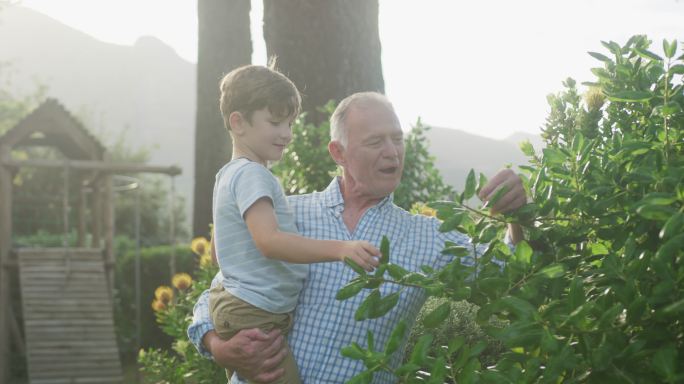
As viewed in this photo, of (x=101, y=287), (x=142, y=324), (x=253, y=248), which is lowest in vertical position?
(x=142, y=324)

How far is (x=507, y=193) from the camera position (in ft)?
7.84

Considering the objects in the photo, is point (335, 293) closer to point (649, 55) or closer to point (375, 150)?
point (375, 150)

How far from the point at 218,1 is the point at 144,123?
172m

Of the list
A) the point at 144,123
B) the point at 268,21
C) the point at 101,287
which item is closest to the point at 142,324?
the point at 101,287

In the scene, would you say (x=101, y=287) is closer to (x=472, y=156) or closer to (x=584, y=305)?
(x=584, y=305)

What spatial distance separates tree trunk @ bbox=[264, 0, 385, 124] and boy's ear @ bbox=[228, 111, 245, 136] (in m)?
3.86

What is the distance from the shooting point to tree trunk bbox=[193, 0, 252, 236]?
1063 cm

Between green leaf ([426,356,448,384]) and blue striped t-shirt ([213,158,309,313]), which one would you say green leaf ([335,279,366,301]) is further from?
blue striped t-shirt ([213,158,309,313])

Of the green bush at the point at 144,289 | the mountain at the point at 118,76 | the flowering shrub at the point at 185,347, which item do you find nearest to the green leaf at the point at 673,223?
the flowering shrub at the point at 185,347

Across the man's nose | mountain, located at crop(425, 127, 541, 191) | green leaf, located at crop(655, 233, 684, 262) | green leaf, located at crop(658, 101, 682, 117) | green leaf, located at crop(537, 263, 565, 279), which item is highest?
green leaf, located at crop(658, 101, 682, 117)

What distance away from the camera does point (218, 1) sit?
1105cm

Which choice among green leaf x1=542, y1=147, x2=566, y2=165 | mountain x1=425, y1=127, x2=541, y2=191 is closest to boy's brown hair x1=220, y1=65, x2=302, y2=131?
green leaf x1=542, y1=147, x2=566, y2=165

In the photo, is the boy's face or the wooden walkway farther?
the wooden walkway

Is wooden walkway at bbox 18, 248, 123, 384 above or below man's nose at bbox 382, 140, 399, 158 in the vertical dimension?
below
